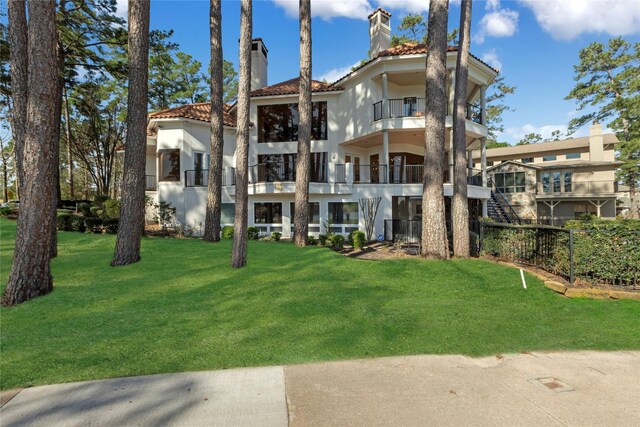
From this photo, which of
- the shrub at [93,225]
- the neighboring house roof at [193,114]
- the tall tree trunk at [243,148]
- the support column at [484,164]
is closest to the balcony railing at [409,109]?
the support column at [484,164]

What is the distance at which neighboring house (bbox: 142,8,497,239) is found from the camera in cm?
1620

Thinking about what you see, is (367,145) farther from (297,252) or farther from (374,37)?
(297,252)

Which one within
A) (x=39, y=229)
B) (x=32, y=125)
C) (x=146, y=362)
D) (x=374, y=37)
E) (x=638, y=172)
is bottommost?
(x=146, y=362)

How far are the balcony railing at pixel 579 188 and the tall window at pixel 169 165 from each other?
28.6 metres

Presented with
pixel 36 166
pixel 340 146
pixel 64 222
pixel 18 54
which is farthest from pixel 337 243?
pixel 64 222

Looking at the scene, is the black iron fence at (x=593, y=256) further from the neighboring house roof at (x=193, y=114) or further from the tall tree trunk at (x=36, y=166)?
the neighboring house roof at (x=193, y=114)

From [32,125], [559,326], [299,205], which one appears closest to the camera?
[559,326]

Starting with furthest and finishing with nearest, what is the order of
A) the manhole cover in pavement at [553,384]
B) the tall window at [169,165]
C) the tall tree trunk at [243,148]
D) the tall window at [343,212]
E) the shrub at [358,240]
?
1. the tall window at [169,165]
2. the tall window at [343,212]
3. the shrub at [358,240]
4. the tall tree trunk at [243,148]
5. the manhole cover in pavement at [553,384]

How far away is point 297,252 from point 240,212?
3.18m

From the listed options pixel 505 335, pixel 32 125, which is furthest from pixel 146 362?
pixel 32 125

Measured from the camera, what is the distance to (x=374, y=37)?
19109mm

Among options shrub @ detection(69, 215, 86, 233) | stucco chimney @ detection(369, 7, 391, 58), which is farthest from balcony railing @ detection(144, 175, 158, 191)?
stucco chimney @ detection(369, 7, 391, 58)

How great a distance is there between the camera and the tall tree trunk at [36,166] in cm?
597

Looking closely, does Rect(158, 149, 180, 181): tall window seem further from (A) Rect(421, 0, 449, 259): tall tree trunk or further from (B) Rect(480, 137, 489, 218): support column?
(B) Rect(480, 137, 489, 218): support column
